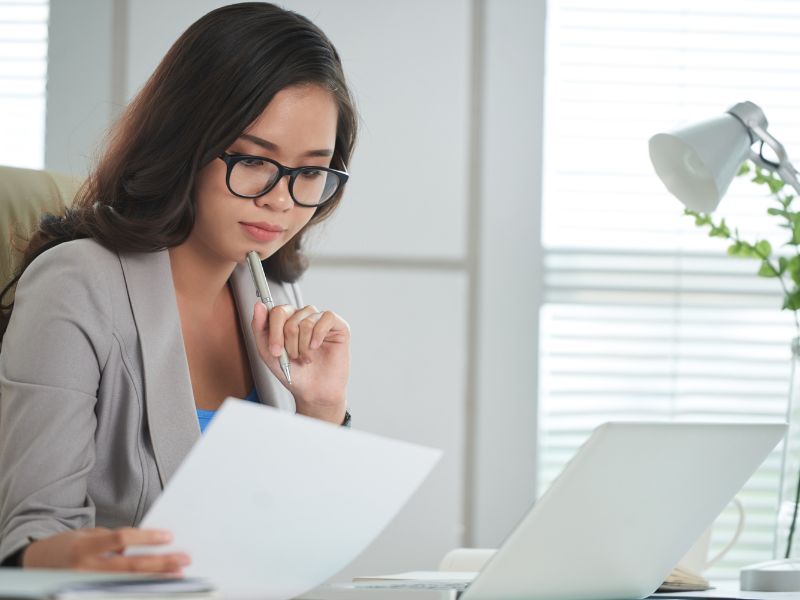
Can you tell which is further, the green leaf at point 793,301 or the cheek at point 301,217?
the green leaf at point 793,301

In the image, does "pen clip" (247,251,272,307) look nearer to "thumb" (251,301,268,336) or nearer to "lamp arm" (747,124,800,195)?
"thumb" (251,301,268,336)

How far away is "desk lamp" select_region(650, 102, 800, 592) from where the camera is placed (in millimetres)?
1524

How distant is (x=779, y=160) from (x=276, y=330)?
0.84 metres

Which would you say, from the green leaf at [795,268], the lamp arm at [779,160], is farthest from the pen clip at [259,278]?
the green leaf at [795,268]

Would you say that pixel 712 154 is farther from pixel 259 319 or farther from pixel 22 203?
pixel 22 203

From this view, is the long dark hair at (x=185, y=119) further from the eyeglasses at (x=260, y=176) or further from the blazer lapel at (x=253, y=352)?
the blazer lapel at (x=253, y=352)

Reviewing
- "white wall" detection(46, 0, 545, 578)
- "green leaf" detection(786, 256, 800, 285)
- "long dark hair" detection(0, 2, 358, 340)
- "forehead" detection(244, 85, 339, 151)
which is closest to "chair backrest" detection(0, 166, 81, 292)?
"long dark hair" detection(0, 2, 358, 340)

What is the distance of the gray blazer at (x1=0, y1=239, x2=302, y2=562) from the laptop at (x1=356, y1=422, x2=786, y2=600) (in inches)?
Result: 16.5

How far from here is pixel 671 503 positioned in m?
0.93

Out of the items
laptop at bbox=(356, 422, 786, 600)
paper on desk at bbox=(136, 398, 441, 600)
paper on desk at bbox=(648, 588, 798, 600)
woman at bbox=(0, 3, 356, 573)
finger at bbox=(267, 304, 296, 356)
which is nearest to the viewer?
paper on desk at bbox=(136, 398, 441, 600)

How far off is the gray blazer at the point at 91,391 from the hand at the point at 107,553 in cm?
19

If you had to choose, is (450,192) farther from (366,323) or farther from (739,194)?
(739,194)

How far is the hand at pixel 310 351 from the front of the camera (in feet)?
4.59

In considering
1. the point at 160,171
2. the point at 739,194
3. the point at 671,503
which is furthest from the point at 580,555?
the point at 739,194
